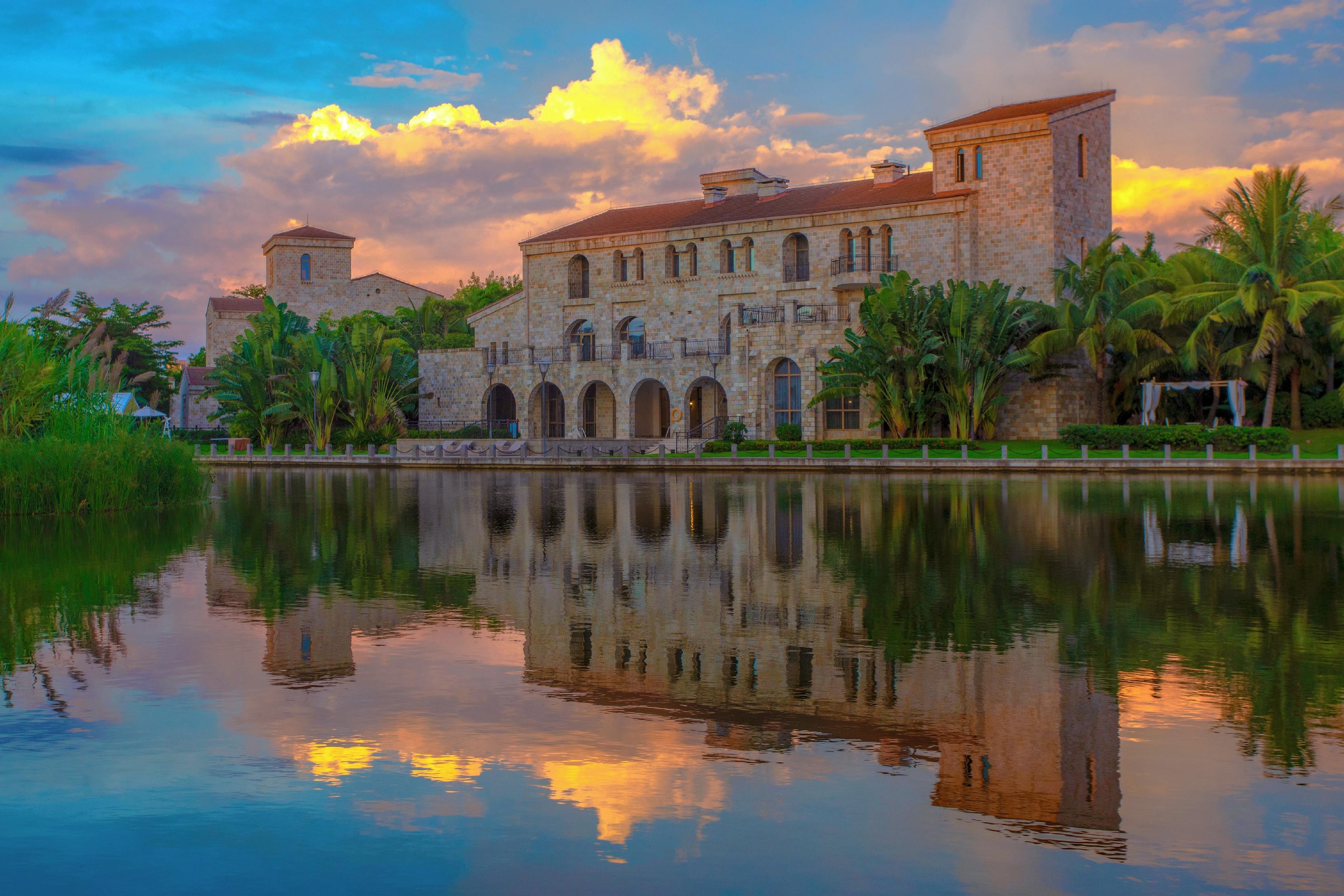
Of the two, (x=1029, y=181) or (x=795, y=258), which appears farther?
(x=795, y=258)

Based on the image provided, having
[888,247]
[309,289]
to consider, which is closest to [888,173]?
[888,247]

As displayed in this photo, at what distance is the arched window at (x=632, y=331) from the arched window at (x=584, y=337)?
1.63 m

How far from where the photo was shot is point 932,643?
9.00 metres

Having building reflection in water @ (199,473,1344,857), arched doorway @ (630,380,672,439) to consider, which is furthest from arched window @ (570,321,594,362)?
building reflection in water @ (199,473,1344,857)

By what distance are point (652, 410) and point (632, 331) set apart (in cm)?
419

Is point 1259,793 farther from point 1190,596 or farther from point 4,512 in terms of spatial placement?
point 4,512

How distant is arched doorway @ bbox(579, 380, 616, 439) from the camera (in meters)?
62.3

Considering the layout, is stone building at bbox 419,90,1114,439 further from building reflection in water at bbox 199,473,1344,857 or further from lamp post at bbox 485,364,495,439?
building reflection in water at bbox 199,473,1344,857

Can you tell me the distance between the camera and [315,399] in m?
53.5

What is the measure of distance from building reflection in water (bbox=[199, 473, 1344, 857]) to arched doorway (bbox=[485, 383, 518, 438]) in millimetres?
40403

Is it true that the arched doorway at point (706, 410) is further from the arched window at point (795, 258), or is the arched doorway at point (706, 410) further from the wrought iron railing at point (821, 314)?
the arched window at point (795, 258)

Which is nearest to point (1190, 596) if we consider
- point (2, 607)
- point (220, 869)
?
point (220, 869)

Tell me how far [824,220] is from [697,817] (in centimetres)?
5097

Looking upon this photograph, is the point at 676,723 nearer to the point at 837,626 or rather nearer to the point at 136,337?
the point at 837,626
